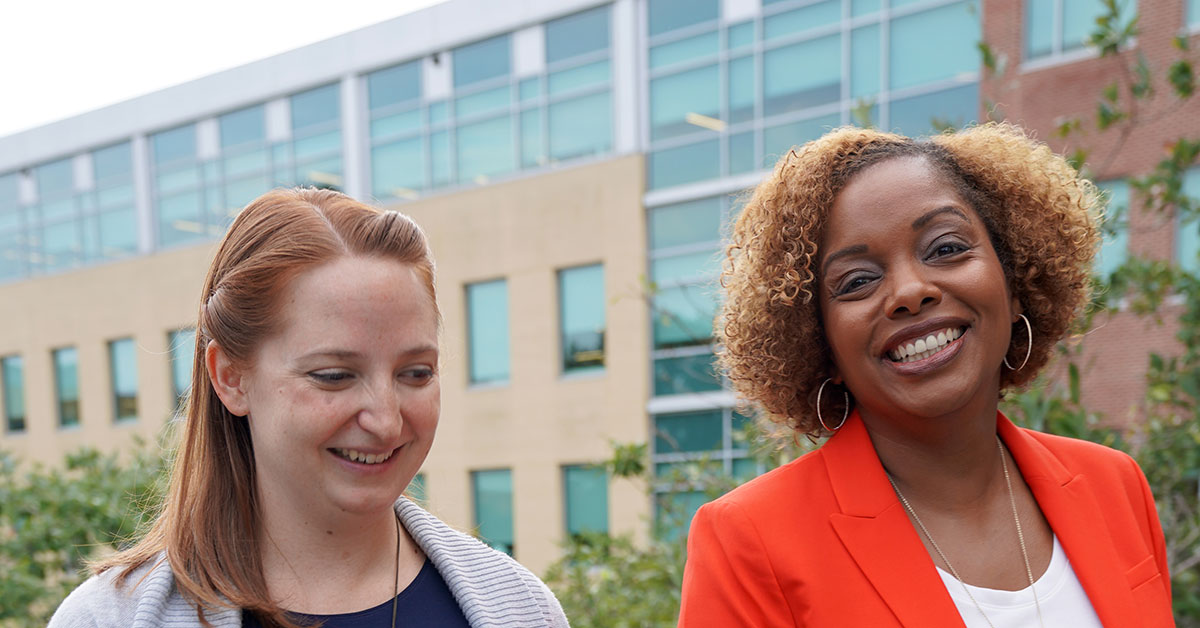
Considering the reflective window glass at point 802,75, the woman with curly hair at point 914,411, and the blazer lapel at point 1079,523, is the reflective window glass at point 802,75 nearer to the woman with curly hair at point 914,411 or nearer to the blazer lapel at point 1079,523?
the woman with curly hair at point 914,411

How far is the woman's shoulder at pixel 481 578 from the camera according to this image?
210cm

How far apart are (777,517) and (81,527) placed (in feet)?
15.6

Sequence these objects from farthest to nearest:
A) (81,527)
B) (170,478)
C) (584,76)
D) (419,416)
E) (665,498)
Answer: (584,76) → (81,527) → (665,498) → (170,478) → (419,416)

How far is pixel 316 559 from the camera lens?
198cm

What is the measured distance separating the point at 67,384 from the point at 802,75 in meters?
17.9

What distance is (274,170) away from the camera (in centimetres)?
1983

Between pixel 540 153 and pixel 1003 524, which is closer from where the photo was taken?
pixel 1003 524

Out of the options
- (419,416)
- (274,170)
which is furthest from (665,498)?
(274,170)

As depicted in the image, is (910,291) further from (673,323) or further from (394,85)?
(394,85)

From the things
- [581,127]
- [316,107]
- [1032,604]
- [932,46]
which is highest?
[316,107]

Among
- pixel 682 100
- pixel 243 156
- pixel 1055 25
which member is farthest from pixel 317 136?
pixel 1055 25

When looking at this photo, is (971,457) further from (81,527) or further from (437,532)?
(81,527)

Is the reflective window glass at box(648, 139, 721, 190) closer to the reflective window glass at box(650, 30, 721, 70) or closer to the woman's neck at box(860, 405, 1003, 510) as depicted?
the reflective window glass at box(650, 30, 721, 70)

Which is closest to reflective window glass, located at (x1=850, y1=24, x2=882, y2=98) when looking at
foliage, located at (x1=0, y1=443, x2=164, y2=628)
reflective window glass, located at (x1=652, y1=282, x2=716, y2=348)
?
reflective window glass, located at (x1=652, y1=282, x2=716, y2=348)
